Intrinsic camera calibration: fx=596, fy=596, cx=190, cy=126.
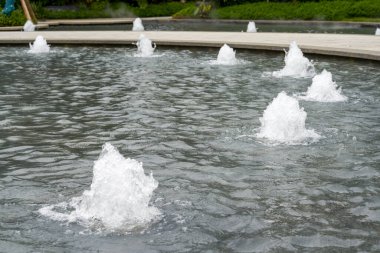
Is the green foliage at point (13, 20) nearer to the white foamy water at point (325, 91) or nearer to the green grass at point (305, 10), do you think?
the green grass at point (305, 10)

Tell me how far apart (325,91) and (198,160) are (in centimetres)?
510

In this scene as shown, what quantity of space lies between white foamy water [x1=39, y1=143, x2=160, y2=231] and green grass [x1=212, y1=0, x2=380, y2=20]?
36.0 m

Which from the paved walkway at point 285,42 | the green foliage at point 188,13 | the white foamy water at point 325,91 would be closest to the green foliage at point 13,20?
the paved walkway at point 285,42

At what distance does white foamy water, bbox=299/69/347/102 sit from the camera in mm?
12477

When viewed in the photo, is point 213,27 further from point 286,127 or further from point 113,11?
point 286,127

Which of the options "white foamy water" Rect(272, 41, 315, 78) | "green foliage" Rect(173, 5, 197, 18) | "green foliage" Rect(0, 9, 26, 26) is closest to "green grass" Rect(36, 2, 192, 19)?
"green foliage" Rect(173, 5, 197, 18)

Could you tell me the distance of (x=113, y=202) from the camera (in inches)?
251

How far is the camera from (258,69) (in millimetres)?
16781

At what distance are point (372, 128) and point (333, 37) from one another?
1454cm

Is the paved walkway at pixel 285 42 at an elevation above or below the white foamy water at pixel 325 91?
above

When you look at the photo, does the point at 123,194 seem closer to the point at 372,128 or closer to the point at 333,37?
the point at 372,128

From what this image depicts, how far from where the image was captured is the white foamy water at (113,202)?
6.26 m

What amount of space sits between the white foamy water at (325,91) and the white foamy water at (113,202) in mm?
6650

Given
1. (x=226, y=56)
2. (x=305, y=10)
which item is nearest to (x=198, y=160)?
(x=226, y=56)
